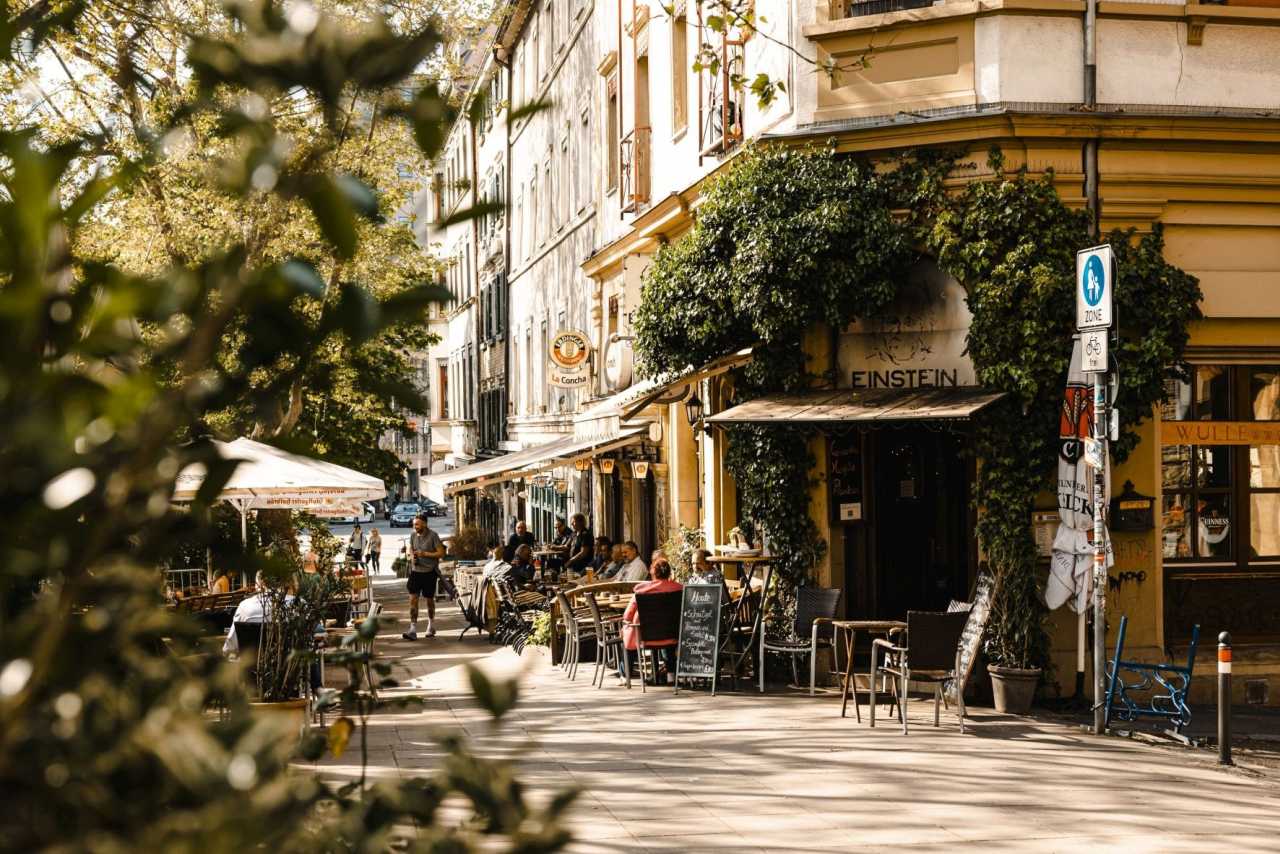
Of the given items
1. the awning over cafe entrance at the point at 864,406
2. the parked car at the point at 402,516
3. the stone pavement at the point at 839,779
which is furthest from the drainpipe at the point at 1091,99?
the parked car at the point at 402,516

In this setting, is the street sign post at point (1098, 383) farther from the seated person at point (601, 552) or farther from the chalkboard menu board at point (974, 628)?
the seated person at point (601, 552)

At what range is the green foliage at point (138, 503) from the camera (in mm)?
1744

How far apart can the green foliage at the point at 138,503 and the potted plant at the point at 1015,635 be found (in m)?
10.9

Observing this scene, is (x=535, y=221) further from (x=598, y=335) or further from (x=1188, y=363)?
(x=1188, y=363)

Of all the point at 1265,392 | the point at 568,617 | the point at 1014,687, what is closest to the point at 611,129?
the point at 568,617

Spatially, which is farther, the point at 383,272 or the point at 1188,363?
the point at 383,272

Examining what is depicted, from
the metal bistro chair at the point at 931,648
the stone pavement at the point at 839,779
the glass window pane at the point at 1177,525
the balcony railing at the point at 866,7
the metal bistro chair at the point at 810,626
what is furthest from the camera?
the balcony railing at the point at 866,7

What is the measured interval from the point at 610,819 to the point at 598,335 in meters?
18.4

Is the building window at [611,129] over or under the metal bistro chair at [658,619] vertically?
over

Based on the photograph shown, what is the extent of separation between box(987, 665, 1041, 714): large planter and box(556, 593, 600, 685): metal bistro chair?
15.7 ft

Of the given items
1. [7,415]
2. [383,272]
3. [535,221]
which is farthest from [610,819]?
[535,221]

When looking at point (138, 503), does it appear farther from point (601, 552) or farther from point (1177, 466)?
point (601, 552)

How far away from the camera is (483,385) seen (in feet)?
152

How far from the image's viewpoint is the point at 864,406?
13.5 metres
